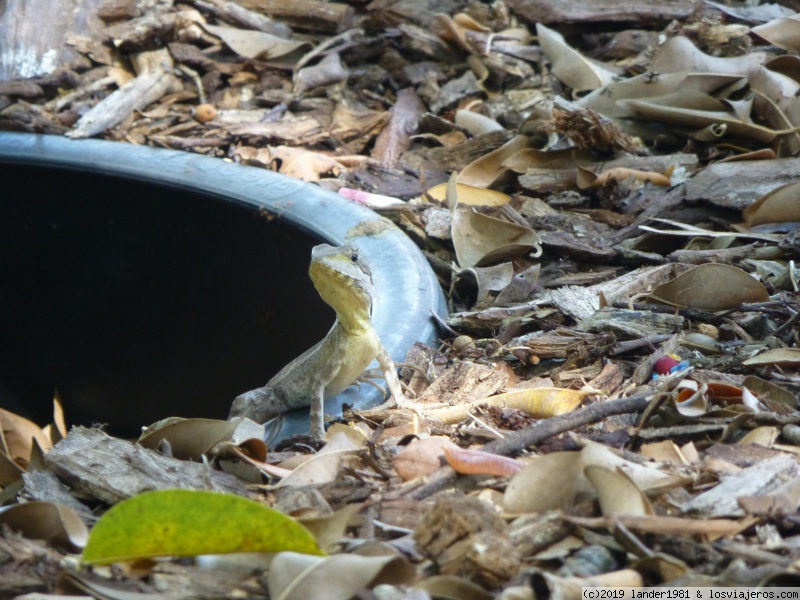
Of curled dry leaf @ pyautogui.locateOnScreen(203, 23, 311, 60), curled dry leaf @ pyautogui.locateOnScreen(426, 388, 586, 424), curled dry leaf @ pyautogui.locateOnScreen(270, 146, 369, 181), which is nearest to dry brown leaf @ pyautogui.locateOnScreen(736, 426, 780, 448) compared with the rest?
curled dry leaf @ pyautogui.locateOnScreen(426, 388, 586, 424)

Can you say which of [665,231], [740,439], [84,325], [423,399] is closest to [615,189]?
[665,231]

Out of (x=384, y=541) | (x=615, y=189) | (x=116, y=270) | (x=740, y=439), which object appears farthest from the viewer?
(x=116, y=270)

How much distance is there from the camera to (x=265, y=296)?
14.1ft

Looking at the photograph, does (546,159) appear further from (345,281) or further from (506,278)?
(345,281)

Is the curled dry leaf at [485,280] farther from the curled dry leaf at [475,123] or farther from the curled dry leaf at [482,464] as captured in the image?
the curled dry leaf at [482,464]

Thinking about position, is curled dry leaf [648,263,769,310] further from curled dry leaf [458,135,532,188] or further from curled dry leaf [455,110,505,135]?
curled dry leaf [455,110,505,135]

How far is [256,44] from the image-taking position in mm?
5676

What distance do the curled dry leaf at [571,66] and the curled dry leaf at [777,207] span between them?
60.3 inches

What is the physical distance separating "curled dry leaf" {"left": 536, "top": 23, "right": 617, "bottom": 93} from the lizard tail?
2615 millimetres

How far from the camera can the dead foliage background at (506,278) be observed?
6.27 ft

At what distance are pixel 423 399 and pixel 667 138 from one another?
2.33 m

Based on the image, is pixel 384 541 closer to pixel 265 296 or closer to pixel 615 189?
pixel 265 296

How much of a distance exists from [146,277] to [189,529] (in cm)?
283

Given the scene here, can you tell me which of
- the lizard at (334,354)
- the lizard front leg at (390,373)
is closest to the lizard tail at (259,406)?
the lizard at (334,354)
